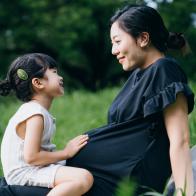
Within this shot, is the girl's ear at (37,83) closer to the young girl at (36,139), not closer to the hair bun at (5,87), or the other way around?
the young girl at (36,139)

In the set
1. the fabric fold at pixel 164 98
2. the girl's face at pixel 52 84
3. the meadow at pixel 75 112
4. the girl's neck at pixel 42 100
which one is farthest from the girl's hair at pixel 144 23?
the meadow at pixel 75 112

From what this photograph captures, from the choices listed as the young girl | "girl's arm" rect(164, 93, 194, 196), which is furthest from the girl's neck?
"girl's arm" rect(164, 93, 194, 196)

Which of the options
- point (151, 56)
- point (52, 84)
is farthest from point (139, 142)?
point (52, 84)

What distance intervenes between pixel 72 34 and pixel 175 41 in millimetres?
13939

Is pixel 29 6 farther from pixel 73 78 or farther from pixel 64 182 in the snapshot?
pixel 64 182

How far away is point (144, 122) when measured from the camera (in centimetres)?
332

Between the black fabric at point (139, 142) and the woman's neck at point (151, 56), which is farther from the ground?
the woman's neck at point (151, 56)

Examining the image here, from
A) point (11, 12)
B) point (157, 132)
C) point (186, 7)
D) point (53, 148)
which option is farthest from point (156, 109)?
point (11, 12)

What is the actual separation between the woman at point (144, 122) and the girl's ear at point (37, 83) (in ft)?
1.17

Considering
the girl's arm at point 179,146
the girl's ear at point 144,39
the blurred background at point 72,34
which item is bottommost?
the blurred background at point 72,34

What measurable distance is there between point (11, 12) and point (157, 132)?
16.0 meters

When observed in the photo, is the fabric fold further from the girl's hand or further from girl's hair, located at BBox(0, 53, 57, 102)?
girl's hair, located at BBox(0, 53, 57, 102)

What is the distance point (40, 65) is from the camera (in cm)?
352

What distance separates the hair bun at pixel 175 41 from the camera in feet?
11.6
